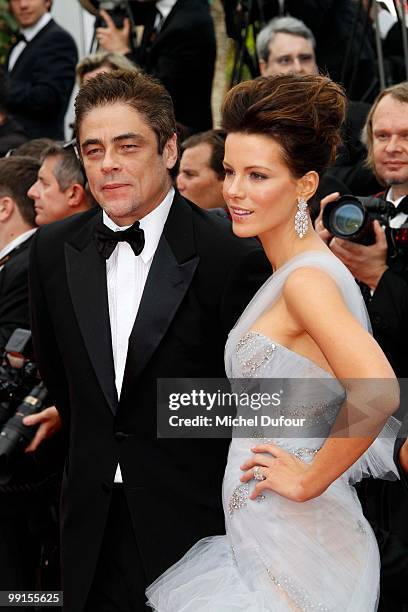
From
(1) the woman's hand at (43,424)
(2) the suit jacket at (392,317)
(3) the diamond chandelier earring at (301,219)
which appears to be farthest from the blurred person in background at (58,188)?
(3) the diamond chandelier earring at (301,219)

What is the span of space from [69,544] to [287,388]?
3.14ft

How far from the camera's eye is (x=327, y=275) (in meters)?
2.47

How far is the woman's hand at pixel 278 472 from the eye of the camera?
2.41 meters

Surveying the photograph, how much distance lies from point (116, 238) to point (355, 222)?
87 cm

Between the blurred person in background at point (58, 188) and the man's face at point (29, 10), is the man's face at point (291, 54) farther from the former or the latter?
the man's face at point (29, 10)

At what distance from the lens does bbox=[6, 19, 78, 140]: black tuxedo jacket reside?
643 cm

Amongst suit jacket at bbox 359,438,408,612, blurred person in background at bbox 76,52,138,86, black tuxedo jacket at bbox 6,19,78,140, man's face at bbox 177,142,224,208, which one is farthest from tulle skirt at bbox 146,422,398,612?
black tuxedo jacket at bbox 6,19,78,140

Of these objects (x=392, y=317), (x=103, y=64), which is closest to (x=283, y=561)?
(x=392, y=317)

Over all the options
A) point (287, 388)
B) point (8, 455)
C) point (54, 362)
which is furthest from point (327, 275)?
point (8, 455)

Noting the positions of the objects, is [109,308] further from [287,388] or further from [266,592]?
[266,592]

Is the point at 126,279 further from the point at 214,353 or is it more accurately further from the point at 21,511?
the point at 21,511

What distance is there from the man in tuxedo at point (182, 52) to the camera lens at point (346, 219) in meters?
2.48

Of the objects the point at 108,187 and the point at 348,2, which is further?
the point at 348,2

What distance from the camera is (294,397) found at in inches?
99.7
